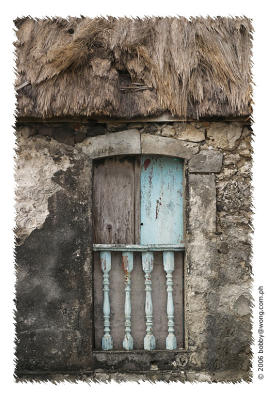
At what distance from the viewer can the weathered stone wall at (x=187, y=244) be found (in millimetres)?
5797

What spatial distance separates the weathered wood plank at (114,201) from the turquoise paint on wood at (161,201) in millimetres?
125

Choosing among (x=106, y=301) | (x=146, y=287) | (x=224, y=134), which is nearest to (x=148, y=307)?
(x=146, y=287)

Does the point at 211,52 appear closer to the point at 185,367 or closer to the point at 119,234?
the point at 119,234

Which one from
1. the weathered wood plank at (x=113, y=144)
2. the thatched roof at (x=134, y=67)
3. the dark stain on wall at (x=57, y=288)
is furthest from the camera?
the weathered wood plank at (x=113, y=144)

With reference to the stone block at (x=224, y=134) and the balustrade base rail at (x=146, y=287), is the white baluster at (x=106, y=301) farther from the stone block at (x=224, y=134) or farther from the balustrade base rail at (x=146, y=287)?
the stone block at (x=224, y=134)

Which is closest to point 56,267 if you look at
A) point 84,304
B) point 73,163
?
point 84,304

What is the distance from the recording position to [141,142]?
589 centimetres

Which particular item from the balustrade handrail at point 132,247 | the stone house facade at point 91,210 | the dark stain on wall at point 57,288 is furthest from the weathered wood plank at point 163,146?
the balustrade handrail at point 132,247

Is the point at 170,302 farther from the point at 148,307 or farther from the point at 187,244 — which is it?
the point at 187,244

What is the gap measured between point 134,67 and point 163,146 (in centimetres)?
82

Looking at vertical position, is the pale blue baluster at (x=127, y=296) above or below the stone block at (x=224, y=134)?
below

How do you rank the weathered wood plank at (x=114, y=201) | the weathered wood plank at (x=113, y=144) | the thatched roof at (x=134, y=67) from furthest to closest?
the weathered wood plank at (x=114, y=201), the weathered wood plank at (x=113, y=144), the thatched roof at (x=134, y=67)

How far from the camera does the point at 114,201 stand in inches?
241

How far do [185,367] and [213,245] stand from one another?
4.07 ft
